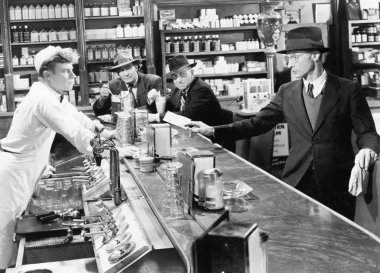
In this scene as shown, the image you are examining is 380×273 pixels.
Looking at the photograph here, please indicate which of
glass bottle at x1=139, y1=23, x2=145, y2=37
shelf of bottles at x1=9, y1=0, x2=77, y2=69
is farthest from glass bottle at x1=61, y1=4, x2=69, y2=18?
glass bottle at x1=139, y1=23, x2=145, y2=37

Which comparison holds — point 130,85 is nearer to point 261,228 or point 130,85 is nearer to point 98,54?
point 98,54

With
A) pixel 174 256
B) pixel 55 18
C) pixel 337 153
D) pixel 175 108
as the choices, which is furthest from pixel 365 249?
pixel 55 18

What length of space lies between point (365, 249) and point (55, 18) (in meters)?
8.24

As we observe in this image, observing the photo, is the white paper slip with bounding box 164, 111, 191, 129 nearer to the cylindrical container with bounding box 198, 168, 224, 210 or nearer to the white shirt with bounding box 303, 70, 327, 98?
the white shirt with bounding box 303, 70, 327, 98

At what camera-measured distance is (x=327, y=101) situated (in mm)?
3186

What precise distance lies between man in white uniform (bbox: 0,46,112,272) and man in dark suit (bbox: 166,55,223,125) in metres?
1.69

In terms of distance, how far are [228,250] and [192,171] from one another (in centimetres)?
93

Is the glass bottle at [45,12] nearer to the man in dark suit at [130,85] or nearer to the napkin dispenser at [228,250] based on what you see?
the man in dark suit at [130,85]

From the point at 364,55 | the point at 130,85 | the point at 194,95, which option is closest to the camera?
the point at 194,95

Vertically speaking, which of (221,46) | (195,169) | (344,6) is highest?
(344,6)

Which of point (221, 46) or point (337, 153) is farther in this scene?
point (221, 46)

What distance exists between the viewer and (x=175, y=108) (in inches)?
243

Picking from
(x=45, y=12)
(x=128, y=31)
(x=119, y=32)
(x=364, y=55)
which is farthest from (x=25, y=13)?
(x=364, y=55)

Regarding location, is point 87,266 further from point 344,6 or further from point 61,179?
point 344,6
